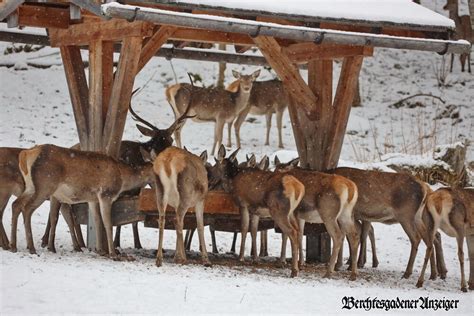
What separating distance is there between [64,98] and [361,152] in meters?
7.20

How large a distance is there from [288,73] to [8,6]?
3.84 meters

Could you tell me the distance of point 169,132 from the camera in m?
13.2

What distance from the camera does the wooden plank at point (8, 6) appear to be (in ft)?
37.2

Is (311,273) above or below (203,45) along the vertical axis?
below

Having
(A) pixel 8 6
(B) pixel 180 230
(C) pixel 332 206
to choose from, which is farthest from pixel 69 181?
(C) pixel 332 206

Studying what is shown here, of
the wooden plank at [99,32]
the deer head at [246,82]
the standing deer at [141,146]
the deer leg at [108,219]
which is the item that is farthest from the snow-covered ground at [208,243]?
the wooden plank at [99,32]

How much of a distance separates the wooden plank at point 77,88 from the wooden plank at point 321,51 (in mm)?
2865

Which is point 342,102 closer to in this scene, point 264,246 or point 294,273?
point 264,246

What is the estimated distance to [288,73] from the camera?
42.2 ft

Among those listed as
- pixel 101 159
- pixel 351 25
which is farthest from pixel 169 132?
pixel 351 25

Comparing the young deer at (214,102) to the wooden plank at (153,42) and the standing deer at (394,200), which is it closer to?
the wooden plank at (153,42)

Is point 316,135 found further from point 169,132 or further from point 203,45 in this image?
point 203,45

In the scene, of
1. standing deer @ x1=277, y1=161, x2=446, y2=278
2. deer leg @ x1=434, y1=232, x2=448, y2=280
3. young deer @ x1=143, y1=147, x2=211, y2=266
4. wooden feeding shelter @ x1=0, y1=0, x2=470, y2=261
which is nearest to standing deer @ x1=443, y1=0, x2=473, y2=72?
wooden feeding shelter @ x1=0, y1=0, x2=470, y2=261

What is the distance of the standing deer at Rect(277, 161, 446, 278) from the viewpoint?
12.4 meters
